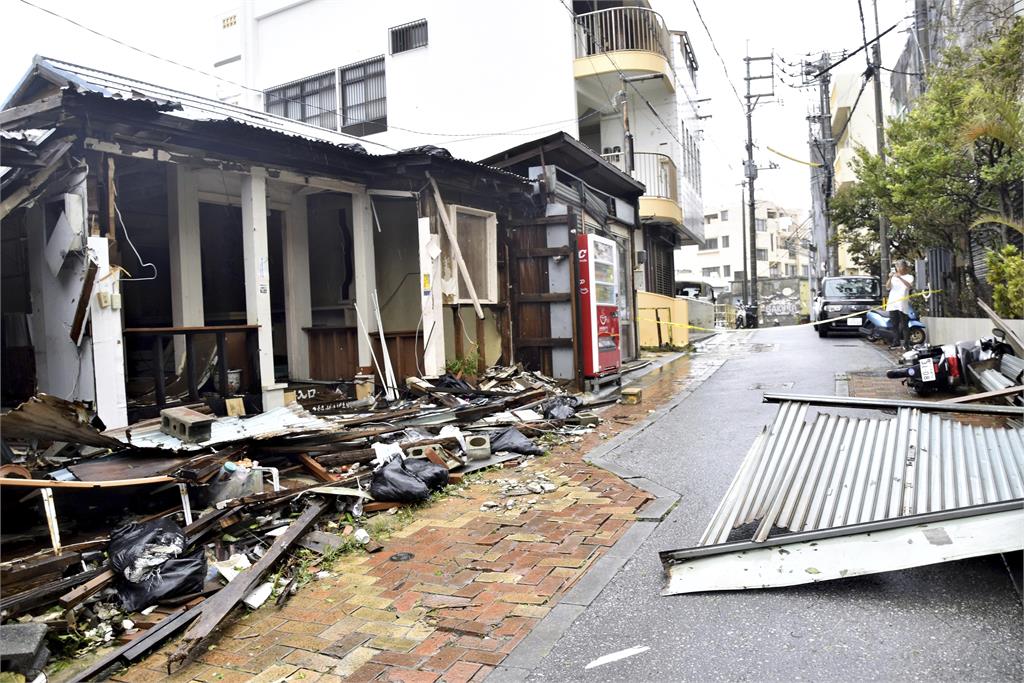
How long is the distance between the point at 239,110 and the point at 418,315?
420cm

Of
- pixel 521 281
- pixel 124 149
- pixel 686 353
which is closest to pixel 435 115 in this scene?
pixel 521 281

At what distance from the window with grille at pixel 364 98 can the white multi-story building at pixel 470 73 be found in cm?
3

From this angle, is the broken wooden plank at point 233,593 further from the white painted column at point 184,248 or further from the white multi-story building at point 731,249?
the white multi-story building at point 731,249

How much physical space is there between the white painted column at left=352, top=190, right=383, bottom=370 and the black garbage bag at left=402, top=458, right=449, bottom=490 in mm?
3912

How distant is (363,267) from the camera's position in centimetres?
998

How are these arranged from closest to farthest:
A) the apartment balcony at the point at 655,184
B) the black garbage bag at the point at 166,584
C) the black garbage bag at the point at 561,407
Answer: the black garbage bag at the point at 166,584 < the black garbage bag at the point at 561,407 < the apartment balcony at the point at 655,184

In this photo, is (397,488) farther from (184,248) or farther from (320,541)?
(184,248)

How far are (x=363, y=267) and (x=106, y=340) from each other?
3.99 m

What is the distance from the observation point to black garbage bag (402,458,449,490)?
6164mm

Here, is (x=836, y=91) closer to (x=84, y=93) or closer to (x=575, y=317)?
(x=575, y=317)

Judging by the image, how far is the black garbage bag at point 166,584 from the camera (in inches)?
160

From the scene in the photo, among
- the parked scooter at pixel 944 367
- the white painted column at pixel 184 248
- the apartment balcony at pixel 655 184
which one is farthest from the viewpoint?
the apartment balcony at pixel 655 184

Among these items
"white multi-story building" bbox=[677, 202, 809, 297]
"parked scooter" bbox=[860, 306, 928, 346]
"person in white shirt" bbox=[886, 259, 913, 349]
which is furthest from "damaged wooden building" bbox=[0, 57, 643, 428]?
"white multi-story building" bbox=[677, 202, 809, 297]

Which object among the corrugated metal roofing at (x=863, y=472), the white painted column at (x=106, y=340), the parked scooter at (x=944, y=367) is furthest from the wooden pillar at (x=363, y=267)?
the parked scooter at (x=944, y=367)
